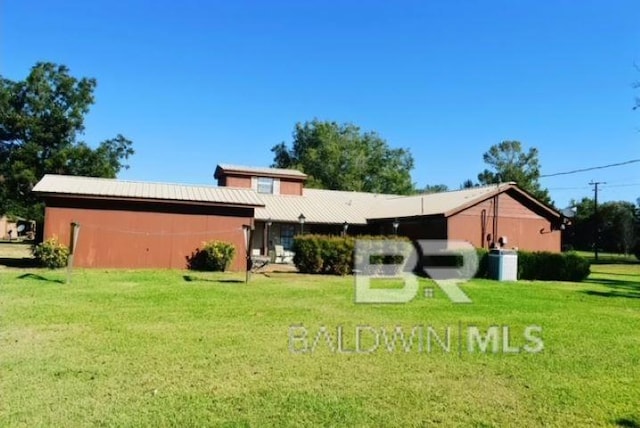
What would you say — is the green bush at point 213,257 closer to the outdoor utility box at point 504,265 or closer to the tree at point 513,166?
the outdoor utility box at point 504,265

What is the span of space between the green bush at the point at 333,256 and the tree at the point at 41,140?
26938 millimetres

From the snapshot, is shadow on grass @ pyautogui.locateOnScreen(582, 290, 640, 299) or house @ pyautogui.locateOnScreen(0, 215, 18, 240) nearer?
shadow on grass @ pyautogui.locateOnScreen(582, 290, 640, 299)

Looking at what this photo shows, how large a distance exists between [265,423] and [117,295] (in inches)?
335

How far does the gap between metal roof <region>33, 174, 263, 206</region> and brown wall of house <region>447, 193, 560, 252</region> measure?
358 inches

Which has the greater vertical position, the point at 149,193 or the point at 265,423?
the point at 149,193

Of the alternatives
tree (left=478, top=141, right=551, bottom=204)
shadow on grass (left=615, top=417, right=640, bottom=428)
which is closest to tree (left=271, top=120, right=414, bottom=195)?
tree (left=478, top=141, right=551, bottom=204)

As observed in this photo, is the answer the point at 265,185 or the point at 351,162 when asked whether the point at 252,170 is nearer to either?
the point at 265,185

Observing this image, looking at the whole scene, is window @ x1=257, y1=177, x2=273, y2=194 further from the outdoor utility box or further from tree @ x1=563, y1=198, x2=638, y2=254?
tree @ x1=563, y1=198, x2=638, y2=254

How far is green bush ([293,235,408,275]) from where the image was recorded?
18.9 meters

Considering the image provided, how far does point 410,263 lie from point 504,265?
137 inches

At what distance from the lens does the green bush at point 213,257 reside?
772 inches

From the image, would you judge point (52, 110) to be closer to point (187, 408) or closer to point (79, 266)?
point (79, 266)

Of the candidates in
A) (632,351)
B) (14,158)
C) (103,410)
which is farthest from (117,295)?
(14,158)

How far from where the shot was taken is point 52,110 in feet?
135
